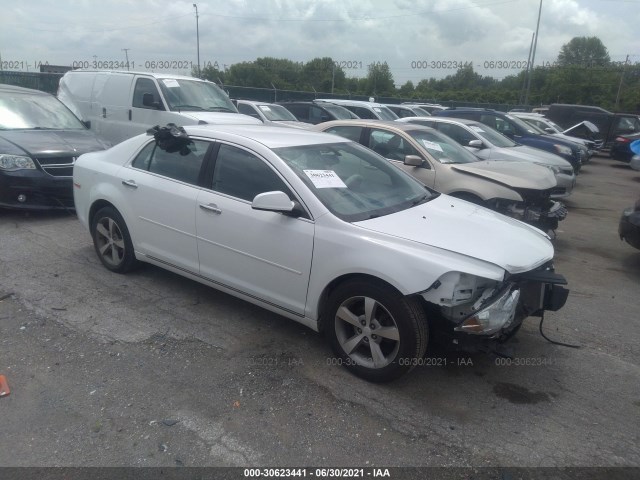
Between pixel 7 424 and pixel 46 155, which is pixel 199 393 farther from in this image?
pixel 46 155

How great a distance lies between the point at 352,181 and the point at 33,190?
4.73 m

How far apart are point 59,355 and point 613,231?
834 cm

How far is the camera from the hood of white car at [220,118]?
28.5 ft

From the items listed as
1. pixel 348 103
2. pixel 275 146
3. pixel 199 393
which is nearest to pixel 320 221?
pixel 275 146

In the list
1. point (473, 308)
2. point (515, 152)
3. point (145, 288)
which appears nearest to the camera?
point (473, 308)

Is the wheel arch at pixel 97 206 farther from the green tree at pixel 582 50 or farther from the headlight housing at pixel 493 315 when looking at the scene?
the green tree at pixel 582 50

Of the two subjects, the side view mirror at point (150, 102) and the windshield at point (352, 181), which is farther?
the side view mirror at point (150, 102)

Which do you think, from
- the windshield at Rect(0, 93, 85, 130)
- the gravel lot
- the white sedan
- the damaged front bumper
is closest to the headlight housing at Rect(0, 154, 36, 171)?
the windshield at Rect(0, 93, 85, 130)

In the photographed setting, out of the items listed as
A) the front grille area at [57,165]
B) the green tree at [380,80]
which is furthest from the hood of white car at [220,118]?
the green tree at [380,80]

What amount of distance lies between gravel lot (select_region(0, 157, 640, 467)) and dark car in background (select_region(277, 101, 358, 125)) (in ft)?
32.2

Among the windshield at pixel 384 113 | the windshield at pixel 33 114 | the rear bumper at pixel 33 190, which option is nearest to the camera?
the rear bumper at pixel 33 190

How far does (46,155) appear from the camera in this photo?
6836 millimetres

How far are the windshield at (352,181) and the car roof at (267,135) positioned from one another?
3.9 inches

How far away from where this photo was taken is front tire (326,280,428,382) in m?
3.24
